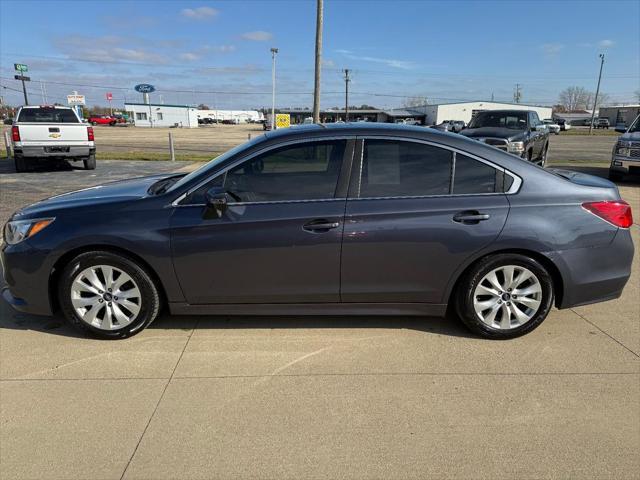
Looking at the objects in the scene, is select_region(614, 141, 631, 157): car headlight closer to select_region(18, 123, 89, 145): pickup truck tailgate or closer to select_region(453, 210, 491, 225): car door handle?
select_region(453, 210, 491, 225): car door handle

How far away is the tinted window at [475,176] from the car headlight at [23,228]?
A: 3136 millimetres

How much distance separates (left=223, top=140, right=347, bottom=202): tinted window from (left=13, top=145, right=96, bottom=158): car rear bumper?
12.1 m

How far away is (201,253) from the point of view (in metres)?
3.47

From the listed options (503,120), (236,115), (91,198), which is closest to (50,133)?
(91,198)

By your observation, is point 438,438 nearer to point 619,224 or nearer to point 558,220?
point 558,220

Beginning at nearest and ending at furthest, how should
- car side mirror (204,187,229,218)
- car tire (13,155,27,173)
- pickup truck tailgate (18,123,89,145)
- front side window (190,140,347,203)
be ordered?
car side mirror (204,187,229,218) → front side window (190,140,347,203) → pickup truck tailgate (18,123,89,145) → car tire (13,155,27,173)

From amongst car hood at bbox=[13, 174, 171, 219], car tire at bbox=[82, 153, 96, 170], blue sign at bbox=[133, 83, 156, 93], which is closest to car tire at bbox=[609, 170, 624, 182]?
car hood at bbox=[13, 174, 171, 219]

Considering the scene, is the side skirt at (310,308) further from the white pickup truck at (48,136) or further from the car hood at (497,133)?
the white pickup truck at (48,136)

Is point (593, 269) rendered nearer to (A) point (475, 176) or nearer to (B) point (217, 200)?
(A) point (475, 176)

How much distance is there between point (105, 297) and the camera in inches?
141

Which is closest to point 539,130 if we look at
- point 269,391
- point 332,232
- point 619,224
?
point 619,224

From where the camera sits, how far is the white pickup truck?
12.9 meters

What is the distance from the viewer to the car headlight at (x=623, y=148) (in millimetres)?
11344

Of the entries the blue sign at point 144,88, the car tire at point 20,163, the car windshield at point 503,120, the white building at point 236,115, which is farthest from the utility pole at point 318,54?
the white building at point 236,115
